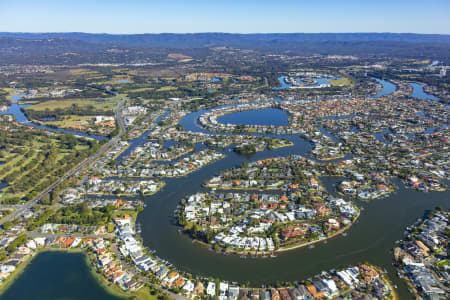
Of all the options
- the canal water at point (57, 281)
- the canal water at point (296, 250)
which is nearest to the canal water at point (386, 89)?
the canal water at point (296, 250)

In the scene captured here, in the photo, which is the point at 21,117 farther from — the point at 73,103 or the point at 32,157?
the point at 32,157

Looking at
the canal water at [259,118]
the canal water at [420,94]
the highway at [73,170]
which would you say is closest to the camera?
the highway at [73,170]

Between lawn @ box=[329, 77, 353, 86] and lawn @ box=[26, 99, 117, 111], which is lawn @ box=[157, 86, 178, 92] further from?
lawn @ box=[329, 77, 353, 86]

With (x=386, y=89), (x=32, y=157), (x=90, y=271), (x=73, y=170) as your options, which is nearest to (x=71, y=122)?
(x=32, y=157)

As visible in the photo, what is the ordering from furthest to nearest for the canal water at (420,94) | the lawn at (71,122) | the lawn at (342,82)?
the lawn at (342,82) < the canal water at (420,94) < the lawn at (71,122)

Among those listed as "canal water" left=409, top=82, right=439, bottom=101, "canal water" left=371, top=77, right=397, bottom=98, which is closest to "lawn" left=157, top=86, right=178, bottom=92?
"canal water" left=371, top=77, right=397, bottom=98

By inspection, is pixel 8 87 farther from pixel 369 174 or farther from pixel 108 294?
pixel 369 174

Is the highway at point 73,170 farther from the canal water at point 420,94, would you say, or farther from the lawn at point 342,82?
the canal water at point 420,94

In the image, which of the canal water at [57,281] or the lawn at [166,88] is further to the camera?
the lawn at [166,88]
